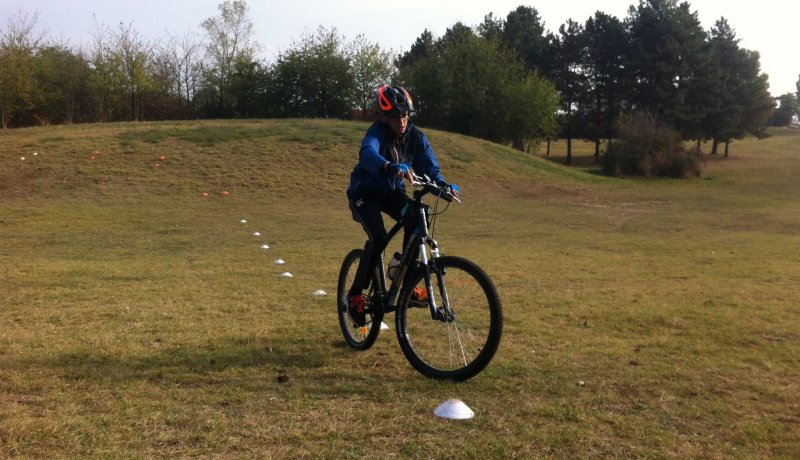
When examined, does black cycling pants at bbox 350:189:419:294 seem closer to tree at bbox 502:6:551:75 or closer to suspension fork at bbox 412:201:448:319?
suspension fork at bbox 412:201:448:319

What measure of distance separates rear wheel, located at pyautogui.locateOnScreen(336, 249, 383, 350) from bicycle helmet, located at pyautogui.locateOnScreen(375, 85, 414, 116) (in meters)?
1.15

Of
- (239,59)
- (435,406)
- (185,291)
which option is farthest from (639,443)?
(239,59)

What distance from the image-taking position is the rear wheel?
4773mm

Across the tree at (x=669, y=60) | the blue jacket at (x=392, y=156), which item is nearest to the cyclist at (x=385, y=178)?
the blue jacket at (x=392, y=156)

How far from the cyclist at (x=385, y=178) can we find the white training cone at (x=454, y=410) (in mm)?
1285

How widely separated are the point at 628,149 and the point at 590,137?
20868 millimetres

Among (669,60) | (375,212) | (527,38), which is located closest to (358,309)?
(375,212)

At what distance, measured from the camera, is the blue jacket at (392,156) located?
14.9ft

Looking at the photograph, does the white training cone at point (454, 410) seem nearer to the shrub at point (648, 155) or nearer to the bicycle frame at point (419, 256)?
the bicycle frame at point (419, 256)

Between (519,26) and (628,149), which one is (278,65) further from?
(519,26)

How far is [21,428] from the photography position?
125 inches

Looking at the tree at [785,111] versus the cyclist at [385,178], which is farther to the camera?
the tree at [785,111]

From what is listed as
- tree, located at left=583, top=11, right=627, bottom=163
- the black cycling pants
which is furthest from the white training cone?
tree, located at left=583, top=11, right=627, bottom=163

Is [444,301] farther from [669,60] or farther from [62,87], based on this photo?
[669,60]
